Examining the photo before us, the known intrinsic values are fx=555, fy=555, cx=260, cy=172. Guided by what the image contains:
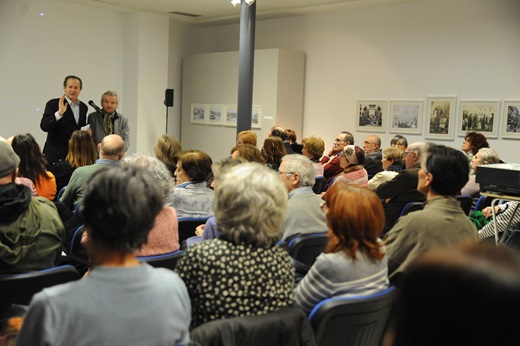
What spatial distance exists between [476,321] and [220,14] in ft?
39.2

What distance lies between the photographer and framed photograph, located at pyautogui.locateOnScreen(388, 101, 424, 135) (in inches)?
389

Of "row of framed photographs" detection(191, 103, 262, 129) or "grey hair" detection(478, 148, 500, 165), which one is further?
"row of framed photographs" detection(191, 103, 262, 129)

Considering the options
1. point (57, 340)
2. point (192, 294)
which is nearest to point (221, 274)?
point (192, 294)

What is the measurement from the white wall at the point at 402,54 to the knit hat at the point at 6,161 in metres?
8.05

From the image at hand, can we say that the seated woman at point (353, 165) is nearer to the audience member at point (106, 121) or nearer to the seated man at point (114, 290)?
the audience member at point (106, 121)

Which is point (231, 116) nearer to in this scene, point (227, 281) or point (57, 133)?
point (57, 133)

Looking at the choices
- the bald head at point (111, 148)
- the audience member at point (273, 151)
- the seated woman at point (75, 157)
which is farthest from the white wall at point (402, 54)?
the bald head at point (111, 148)

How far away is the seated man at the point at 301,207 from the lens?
3668 mm

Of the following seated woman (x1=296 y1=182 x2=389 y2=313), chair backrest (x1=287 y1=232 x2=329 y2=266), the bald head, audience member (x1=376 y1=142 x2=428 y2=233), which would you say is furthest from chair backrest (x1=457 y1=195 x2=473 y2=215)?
the bald head

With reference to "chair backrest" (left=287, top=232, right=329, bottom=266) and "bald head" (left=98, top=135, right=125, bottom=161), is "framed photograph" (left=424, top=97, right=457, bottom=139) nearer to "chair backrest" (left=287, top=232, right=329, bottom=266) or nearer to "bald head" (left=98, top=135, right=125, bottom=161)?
"bald head" (left=98, top=135, right=125, bottom=161)

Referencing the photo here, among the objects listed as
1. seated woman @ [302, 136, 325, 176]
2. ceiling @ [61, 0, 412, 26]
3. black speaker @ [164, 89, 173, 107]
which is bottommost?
seated woman @ [302, 136, 325, 176]

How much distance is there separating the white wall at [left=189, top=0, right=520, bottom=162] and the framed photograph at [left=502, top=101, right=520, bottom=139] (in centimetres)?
11

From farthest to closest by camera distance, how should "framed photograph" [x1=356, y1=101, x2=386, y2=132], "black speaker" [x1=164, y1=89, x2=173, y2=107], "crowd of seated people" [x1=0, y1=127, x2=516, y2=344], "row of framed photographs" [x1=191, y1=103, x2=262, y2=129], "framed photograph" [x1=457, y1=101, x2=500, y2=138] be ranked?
1. "black speaker" [x1=164, y1=89, x2=173, y2=107]
2. "row of framed photographs" [x1=191, y1=103, x2=262, y2=129]
3. "framed photograph" [x1=356, y1=101, x2=386, y2=132]
4. "framed photograph" [x1=457, y1=101, x2=500, y2=138]
5. "crowd of seated people" [x1=0, y1=127, x2=516, y2=344]

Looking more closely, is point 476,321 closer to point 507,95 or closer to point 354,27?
point 507,95
